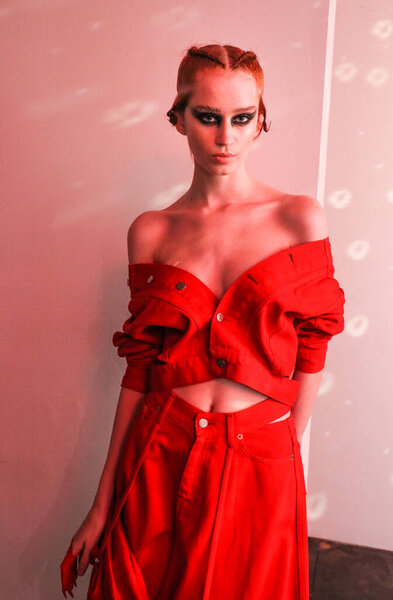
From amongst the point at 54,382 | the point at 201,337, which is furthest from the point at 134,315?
the point at 54,382

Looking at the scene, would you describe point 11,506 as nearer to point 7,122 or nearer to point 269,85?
point 7,122

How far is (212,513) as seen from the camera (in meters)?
1.25

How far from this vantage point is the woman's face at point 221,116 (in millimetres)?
1303

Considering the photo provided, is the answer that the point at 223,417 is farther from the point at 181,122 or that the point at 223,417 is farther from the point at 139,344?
the point at 181,122

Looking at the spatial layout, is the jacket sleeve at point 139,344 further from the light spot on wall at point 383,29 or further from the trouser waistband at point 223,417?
the light spot on wall at point 383,29

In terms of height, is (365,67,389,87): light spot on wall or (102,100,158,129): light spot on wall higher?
(365,67,389,87): light spot on wall

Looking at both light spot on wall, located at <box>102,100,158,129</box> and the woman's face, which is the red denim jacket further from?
light spot on wall, located at <box>102,100,158,129</box>

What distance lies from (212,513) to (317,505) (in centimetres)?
182

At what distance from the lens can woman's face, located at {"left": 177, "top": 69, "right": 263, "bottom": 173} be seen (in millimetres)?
1303

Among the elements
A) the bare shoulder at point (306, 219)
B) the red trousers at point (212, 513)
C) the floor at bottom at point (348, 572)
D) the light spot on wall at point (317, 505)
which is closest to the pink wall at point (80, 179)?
the bare shoulder at point (306, 219)

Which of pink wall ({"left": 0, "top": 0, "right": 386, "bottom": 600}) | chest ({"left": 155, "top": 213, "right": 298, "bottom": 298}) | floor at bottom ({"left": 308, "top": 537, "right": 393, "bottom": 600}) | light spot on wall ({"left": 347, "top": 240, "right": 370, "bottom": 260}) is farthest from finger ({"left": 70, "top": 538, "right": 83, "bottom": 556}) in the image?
light spot on wall ({"left": 347, "top": 240, "right": 370, "bottom": 260})

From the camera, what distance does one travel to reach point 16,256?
2.05m

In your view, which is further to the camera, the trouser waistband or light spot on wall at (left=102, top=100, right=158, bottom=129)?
light spot on wall at (left=102, top=100, right=158, bottom=129)

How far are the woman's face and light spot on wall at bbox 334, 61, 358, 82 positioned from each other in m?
1.47
